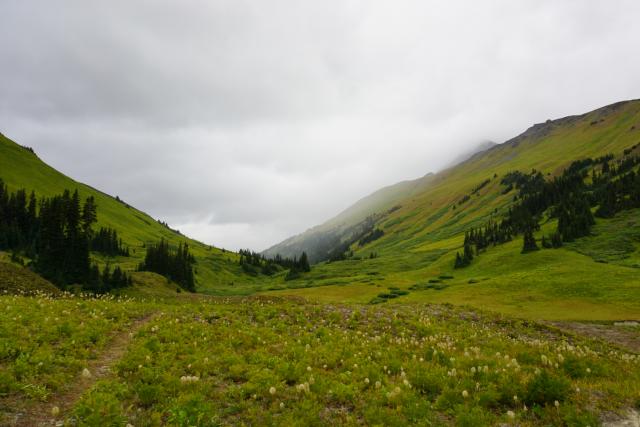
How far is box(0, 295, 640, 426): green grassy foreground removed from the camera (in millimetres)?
8305

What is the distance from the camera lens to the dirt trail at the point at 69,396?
25.6ft

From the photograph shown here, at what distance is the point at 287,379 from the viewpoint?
36.2ft

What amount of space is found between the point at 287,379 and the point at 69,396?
6.32m

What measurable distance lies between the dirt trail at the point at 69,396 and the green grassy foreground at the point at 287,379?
0.40 ft

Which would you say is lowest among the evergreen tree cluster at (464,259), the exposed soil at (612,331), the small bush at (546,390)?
the exposed soil at (612,331)

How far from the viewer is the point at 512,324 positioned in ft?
88.0

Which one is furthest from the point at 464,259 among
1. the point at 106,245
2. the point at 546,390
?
the point at 106,245

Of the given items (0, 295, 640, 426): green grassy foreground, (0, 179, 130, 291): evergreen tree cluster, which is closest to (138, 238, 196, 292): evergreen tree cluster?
(0, 179, 130, 291): evergreen tree cluster

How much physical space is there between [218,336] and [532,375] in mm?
13157

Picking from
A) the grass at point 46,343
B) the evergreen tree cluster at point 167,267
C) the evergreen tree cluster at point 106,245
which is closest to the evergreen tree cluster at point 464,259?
the evergreen tree cluster at point 167,267

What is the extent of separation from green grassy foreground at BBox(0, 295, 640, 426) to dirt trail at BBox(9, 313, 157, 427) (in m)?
0.12

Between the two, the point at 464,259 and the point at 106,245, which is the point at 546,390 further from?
the point at 106,245

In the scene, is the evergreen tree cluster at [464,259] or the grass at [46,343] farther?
the evergreen tree cluster at [464,259]

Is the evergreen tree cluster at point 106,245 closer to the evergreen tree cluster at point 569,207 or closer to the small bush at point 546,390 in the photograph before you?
the evergreen tree cluster at point 569,207
